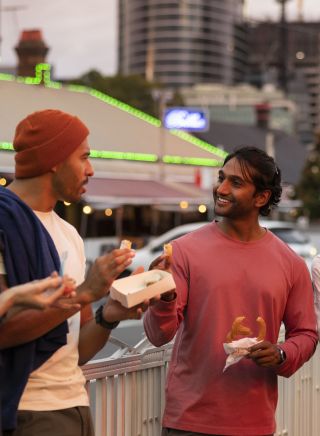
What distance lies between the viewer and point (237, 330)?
3.13 m

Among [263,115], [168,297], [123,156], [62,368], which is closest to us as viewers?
[62,368]

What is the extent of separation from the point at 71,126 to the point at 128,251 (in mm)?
429

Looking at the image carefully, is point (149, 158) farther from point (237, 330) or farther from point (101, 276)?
point (101, 276)

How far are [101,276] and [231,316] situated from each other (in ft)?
3.27

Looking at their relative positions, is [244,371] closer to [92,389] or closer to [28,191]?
[92,389]

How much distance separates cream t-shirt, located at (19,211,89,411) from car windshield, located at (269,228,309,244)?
16490 mm

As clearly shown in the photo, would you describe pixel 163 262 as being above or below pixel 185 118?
above

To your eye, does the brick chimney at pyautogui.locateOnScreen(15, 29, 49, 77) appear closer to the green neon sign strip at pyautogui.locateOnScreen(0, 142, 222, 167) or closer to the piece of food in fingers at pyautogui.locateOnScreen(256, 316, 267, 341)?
the green neon sign strip at pyautogui.locateOnScreen(0, 142, 222, 167)

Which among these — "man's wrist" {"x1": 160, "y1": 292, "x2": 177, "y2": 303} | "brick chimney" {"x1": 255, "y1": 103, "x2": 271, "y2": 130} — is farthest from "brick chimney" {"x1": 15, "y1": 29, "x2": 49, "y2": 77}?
"brick chimney" {"x1": 255, "y1": 103, "x2": 271, "y2": 130}

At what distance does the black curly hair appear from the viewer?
3.36m

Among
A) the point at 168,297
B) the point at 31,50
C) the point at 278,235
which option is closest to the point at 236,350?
the point at 168,297

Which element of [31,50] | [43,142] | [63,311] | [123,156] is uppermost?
[31,50]

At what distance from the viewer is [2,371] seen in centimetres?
233

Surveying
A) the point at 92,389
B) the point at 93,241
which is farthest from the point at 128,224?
the point at 92,389
